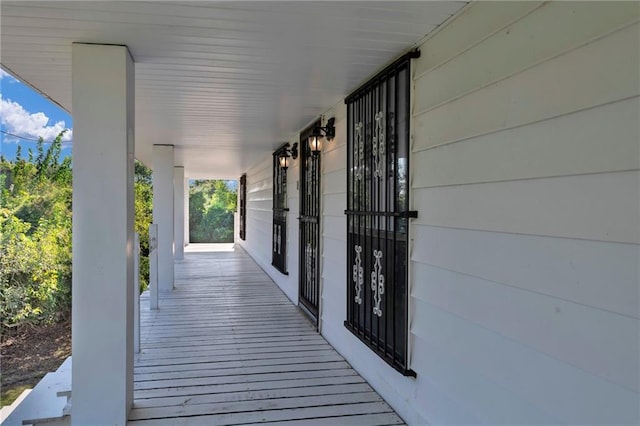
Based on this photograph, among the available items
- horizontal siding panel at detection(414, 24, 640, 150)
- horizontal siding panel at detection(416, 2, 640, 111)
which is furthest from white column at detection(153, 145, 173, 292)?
horizontal siding panel at detection(414, 24, 640, 150)

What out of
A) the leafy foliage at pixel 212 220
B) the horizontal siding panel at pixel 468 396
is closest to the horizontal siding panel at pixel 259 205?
the horizontal siding panel at pixel 468 396

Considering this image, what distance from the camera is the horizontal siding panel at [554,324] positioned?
123 cm

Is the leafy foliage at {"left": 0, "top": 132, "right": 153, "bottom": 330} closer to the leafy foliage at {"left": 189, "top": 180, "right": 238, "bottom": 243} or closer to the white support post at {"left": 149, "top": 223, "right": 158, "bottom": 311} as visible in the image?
the white support post at {"left": 149, "top": 223, "right": 158, "bottom": 311}

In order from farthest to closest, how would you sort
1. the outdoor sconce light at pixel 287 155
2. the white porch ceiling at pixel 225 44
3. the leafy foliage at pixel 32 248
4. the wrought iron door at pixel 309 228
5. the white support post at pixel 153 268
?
the leafy foliage at pixel 32 248 < the outdoor sconce light at pixel 287 155 < the white support post at pixel 153 268 < the wrought iron door at pixel 309 228 < the white porch ceiling at pixel 225 44

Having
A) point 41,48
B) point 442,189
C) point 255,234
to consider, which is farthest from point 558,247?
point 255,234

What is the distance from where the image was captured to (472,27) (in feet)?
6.37

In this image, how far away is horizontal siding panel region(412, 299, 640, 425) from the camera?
1284 mm

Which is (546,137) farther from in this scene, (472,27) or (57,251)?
(57,251)

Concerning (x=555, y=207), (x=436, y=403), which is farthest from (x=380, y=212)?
(x=555, y=207)

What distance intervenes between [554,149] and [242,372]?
267cm

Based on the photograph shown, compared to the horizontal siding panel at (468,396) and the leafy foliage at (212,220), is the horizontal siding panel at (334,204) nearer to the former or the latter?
the horizontal siding panel at (468,396)

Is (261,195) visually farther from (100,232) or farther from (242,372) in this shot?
(100,232)

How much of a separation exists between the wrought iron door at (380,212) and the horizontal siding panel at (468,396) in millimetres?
243

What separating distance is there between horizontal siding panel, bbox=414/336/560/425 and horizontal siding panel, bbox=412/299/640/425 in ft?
0.04
